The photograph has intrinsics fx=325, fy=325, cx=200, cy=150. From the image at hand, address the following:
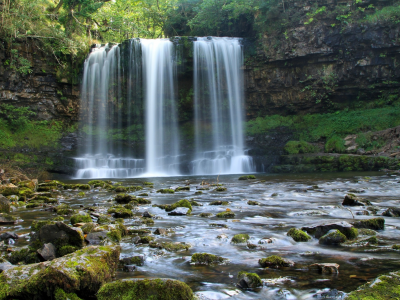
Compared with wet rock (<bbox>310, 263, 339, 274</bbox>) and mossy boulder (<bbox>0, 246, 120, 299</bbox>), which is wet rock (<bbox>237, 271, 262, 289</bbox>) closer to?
wet rock (<bbox>310, 263, 339, 274</bbox>)

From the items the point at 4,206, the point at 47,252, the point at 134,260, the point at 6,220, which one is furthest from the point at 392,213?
the point at 4,206

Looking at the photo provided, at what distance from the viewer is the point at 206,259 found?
378 cm

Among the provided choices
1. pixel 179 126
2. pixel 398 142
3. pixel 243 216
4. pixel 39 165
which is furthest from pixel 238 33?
pixel 243 216

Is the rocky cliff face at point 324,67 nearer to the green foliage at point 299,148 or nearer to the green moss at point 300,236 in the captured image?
the green foliage at point 299,148

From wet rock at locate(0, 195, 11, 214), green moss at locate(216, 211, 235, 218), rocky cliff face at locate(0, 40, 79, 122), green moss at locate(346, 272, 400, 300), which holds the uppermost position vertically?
rocky cliff face at locate(0, 40, 79, 122)

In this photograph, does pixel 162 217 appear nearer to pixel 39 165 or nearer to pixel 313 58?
pixel 39 165

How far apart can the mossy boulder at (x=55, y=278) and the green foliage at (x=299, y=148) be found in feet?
65.3

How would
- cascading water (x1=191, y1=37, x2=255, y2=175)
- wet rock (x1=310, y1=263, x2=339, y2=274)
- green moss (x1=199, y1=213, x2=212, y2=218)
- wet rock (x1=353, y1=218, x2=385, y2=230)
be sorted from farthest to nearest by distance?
cascading water (x1=191, y1=37, x2=255, y2=175) < green moss (x1=199, y1=213, x2=212, y2=218) < wet rock (x1=353, y1=218, x2=385, y2=230) < wet rock (x1=310, y1=263, x2=339, y2=274)

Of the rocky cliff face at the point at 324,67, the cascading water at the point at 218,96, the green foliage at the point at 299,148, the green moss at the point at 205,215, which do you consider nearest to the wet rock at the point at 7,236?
the green moss at the point at 205,215

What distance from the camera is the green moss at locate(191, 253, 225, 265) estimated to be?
376 centimetres

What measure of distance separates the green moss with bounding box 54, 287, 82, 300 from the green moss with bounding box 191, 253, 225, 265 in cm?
148

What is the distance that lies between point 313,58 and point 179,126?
11577 millimetres

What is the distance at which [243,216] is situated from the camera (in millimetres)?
6523

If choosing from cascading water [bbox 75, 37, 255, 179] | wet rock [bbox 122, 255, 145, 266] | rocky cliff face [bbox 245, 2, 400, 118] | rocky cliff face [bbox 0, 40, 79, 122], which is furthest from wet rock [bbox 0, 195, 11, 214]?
rocky cliff face [bbox 245, 2, 400, 118]
